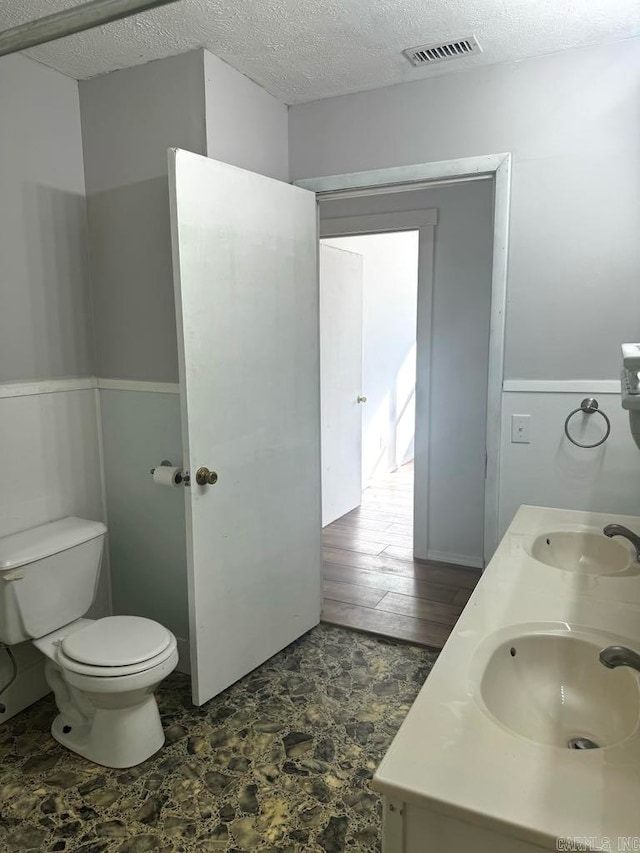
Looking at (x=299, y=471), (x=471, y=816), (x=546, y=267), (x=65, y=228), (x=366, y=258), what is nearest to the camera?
(x=471, y=816)

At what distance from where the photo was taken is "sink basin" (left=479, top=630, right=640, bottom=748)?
1.16 meters

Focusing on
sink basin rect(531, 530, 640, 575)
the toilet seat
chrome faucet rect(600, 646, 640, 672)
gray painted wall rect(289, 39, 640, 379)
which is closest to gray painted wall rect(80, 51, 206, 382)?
gray painted wall rect(289, 39, 640, 379)

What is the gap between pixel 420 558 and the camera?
3.90 metres

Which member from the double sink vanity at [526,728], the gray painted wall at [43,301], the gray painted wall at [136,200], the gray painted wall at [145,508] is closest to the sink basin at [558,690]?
the double sink vanity at [526,728]

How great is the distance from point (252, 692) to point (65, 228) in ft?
6.69

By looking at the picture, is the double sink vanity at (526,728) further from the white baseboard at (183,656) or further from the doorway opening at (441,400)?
the doorway opening at (441,400)

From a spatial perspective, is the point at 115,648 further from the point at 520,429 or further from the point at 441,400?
the point at 441,400

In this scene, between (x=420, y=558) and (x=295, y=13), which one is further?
(x=420, y=558)

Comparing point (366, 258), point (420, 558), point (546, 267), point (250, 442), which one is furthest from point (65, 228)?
point (366, 258)

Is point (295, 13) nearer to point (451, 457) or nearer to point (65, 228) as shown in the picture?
point (65, 228)

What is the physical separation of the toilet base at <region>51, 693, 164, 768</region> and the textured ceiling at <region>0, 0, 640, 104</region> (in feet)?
7.45

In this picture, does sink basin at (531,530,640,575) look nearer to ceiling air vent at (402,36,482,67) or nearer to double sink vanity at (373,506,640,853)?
double sink vanity at (373,506,640,853)

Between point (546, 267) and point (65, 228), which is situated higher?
point (65, 228)

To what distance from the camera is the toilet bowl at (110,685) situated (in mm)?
1983
